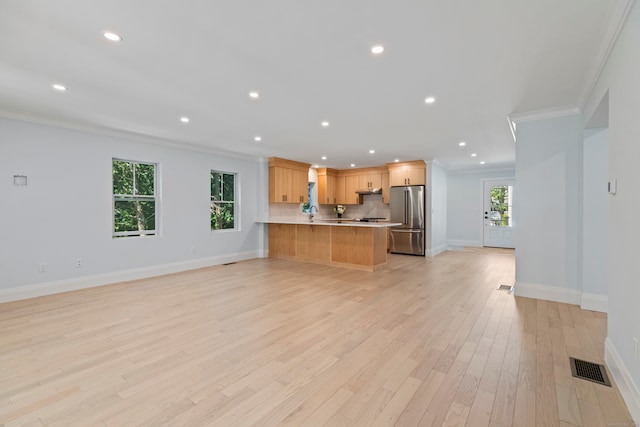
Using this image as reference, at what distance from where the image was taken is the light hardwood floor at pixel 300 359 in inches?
70.6

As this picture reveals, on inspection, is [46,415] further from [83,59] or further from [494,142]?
[494,142]

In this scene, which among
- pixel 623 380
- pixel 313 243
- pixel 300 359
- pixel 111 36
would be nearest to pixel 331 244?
pixel 313 243

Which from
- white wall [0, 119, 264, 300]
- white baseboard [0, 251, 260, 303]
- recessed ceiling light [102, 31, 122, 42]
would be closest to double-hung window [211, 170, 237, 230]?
white wall [0, 119, 264, 300]

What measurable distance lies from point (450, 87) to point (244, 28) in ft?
7.11

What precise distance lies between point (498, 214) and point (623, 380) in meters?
7.91

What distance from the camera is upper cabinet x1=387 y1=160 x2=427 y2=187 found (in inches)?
304

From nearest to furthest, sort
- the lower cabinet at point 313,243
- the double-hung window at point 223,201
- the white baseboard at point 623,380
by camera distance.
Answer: the white baseboard at point 623,380
the lower cabinet at point 313,243
the double-hung window at point 223,201

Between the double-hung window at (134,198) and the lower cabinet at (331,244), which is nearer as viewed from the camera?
the double-hung window at (134,198)

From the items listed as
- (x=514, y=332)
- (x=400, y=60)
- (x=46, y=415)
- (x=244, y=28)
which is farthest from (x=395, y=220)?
(x=46, y=415)

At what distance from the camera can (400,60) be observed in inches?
100

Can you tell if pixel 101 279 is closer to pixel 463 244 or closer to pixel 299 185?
pixel 299 185

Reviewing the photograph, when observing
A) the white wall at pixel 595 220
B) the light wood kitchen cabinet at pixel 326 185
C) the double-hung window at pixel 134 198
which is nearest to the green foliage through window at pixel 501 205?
the light wood kitchen cabinet at pixel 326 185

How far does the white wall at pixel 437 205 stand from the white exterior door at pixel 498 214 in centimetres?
157

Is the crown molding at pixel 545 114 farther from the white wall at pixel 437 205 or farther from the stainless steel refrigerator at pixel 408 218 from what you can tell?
the stainless steel refrigerator at pixel 408 218
